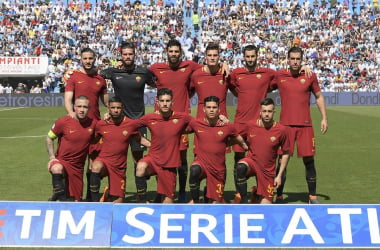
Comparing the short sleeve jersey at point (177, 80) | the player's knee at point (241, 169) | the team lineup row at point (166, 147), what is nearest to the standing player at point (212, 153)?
the team lineup row at point (166, 147)

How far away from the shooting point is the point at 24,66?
136ft

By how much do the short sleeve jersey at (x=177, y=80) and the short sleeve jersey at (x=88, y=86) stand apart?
0.82 m

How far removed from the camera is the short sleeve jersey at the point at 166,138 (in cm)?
765

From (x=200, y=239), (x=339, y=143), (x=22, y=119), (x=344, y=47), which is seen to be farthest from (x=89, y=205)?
(x=344, y=47)

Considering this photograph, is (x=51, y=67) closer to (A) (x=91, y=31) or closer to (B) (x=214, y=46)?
(A) (x=91, y=31)

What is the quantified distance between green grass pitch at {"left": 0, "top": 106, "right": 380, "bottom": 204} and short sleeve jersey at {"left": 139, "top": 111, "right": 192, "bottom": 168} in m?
1.45

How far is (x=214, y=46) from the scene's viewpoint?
8289 millimetres

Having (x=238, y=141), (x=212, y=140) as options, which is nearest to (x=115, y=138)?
(x=212, y=140)

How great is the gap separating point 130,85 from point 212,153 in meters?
1.72

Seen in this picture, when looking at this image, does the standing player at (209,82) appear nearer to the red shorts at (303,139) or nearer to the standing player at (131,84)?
the standing player at (131,84)

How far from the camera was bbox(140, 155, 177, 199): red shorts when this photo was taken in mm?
7637

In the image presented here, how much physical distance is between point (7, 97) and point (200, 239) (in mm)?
35832

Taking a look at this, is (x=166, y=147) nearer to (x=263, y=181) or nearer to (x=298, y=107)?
(x=263, y=181)

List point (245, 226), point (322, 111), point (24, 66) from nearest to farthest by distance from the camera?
1. point (245, 226)
2. point (322, 111)
3. point (24, 66)
